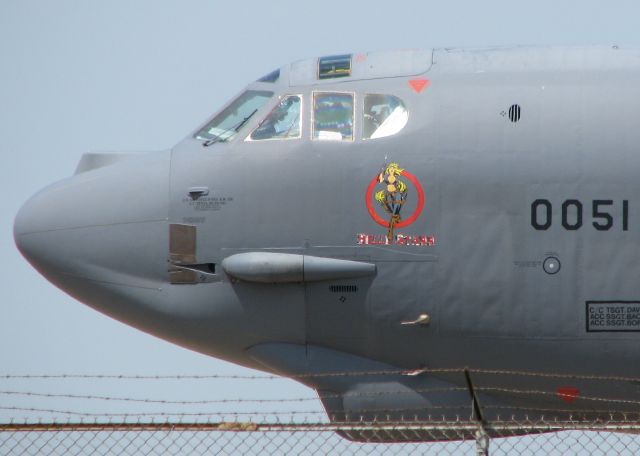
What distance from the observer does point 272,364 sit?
13.2m

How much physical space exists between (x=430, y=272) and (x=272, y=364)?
2012 millimetres

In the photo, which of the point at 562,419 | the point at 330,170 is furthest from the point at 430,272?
the point at 562,419

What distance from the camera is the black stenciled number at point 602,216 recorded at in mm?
12406

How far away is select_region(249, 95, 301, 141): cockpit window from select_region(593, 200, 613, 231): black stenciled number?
3.16m

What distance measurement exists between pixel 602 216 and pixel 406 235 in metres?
1.98

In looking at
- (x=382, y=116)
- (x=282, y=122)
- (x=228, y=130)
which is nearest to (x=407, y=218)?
(x=382, y=116)

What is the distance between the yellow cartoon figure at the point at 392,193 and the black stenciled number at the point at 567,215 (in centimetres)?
162

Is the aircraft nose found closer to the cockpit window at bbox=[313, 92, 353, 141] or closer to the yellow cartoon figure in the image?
the cockpit window at bbox=[313, 92, 353, 141]

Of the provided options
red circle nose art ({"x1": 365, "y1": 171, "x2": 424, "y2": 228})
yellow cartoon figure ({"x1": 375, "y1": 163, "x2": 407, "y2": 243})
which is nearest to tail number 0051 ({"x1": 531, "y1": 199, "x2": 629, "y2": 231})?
red circle nose art ({"x1": 365, "y1": 171, "x2": 424, "y2": 228})

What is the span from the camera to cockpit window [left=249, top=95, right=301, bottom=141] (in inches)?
514

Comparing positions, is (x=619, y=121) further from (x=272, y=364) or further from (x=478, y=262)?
(x=272, y=364)

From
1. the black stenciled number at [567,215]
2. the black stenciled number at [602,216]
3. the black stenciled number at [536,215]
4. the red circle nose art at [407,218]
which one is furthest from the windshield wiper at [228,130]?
the black stenciled number at [602,216]

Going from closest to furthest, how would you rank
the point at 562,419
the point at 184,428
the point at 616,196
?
the point at 184,428
the point at 616,196
the point at 562,419

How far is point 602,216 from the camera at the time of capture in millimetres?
12414
